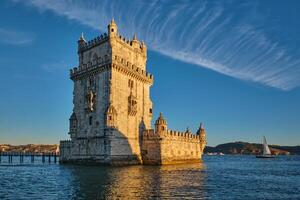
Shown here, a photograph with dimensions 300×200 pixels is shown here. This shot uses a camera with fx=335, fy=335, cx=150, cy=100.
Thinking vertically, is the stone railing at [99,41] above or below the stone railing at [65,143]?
above

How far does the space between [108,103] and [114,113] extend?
1.96 m

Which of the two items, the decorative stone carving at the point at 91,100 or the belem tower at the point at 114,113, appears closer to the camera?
the belem tower at the point at 114,113

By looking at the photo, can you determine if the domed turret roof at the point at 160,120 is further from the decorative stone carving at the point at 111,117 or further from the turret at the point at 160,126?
the decorative stone carving at the point at 111,117

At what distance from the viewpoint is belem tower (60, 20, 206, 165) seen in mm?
54188

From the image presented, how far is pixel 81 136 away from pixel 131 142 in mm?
9036

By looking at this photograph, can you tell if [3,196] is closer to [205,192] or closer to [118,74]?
[205,192]

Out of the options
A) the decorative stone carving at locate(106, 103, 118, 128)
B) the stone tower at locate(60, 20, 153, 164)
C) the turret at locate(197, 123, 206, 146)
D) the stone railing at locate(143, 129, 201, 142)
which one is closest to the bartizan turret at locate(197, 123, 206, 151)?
the turret at locate(197, 123, 206, 146)

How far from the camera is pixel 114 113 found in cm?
5334

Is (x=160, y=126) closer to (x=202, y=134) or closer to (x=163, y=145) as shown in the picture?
(x=163, y=145)

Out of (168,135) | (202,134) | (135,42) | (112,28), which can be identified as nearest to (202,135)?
(202,134)

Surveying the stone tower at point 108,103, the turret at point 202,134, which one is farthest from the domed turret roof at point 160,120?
the turret at point 202,134

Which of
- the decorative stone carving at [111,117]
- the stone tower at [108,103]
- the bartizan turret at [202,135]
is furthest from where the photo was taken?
the bartizan turret at [202,135]

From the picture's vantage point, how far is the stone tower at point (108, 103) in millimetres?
53938

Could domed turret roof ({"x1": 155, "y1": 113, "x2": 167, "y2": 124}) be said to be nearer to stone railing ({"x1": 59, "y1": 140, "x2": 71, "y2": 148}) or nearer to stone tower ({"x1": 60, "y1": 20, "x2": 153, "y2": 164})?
stone tower ({"x1": 60, "y1": 20, "x2": 153, "y2": 164})
